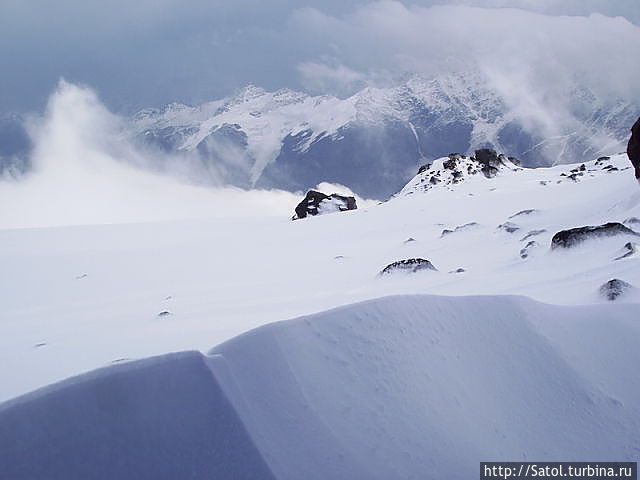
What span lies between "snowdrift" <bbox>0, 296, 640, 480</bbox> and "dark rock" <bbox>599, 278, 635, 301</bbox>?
3.17ft

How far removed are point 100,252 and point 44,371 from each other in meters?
13.5

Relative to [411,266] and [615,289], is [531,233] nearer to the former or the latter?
[411,266]

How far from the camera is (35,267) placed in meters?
15.8

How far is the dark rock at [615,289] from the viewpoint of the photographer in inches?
203

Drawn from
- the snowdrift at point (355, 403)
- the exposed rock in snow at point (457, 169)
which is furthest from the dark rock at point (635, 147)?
the exposed rock in snow at point (457, 169)

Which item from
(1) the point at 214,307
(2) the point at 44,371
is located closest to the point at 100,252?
(1) the point at 214,307

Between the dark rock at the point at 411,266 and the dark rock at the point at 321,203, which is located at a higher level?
the dark rock at the point at 321,203

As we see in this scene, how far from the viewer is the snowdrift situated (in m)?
2.61

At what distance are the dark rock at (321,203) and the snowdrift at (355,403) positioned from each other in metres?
30.2

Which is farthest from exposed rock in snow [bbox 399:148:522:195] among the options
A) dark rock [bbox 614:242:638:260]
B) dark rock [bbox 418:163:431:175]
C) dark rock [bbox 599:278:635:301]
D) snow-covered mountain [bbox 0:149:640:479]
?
dark rock [bbox 599:278:635:301]

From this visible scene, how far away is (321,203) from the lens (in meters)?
35.3

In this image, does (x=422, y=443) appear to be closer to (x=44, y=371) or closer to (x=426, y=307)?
(x=426, y=307)

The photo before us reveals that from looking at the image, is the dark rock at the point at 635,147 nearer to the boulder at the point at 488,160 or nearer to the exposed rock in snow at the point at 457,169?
the exposed rock in snow at the point at 457,169

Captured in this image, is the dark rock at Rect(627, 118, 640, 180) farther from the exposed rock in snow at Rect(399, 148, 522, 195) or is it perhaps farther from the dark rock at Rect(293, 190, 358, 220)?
the exposed rock in snow at Rect(399, 148, 522, 195)
